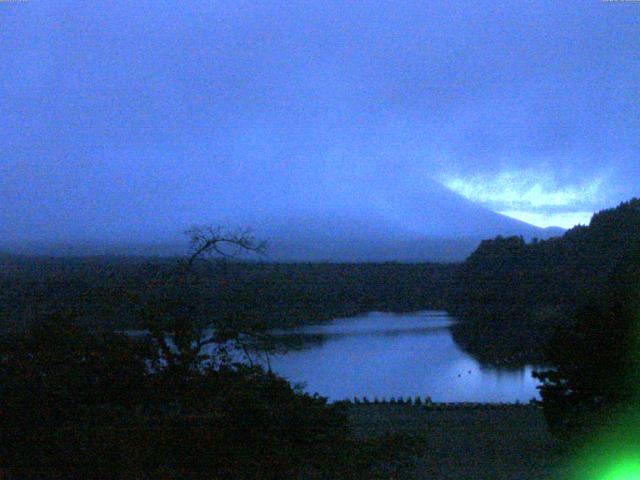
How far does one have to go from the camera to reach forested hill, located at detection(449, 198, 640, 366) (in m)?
21.6

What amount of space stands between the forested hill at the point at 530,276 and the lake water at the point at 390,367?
87.9 inches

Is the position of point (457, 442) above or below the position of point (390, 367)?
below

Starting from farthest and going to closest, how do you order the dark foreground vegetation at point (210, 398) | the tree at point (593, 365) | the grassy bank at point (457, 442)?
the tree at point (593, 365), the grassy bank at point (457, 442), the dark foreground vegetation at point (210, 398)

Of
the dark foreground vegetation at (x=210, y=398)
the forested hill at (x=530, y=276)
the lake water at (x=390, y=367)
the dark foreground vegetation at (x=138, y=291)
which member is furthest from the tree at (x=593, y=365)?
the forested hill at (x=530, y=276)

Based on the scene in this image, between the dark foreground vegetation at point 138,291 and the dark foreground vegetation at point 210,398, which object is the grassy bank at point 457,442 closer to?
the dark foreground vegetation at point 210,398

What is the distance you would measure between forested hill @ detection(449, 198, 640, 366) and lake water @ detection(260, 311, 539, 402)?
7.32 ft

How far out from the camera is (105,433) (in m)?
6.42

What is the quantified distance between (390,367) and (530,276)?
1190 centimetres

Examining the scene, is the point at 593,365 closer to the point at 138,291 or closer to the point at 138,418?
the point at 138,418

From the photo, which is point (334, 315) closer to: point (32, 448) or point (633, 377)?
point (633, 377)

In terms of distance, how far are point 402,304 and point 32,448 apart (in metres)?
19.3

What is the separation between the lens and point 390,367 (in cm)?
1606

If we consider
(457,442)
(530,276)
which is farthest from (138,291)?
(530,276)

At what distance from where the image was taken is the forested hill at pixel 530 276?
2159 cm
